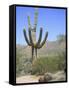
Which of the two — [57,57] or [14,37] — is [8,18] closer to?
[14,37]

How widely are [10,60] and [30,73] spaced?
0.12m

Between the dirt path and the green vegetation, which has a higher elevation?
the green vegetation

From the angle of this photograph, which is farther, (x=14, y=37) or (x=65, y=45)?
(x=65, y=45)

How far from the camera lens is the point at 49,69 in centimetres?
147

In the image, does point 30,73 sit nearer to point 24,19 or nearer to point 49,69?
point 49,69

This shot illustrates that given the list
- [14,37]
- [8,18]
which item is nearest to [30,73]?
[14,37]

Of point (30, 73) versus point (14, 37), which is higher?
point (14, 37)

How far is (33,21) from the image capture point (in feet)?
4.70

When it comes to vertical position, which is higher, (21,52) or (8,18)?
(8,18)

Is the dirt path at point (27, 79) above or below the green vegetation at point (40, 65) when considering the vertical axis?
below
